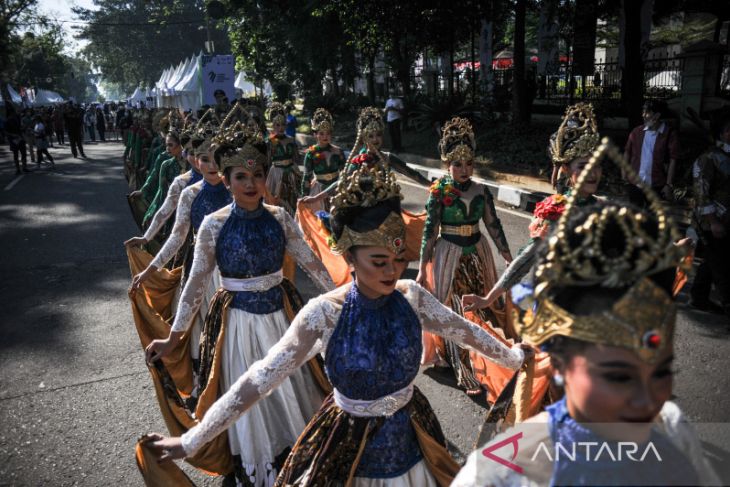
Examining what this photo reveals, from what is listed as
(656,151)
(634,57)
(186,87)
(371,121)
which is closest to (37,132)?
(186,87)

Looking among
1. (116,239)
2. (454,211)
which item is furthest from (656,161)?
(116,239)

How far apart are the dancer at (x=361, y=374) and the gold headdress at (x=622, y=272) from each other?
1.09 metres

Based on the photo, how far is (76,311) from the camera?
7.46 m

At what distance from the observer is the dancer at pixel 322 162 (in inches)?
331

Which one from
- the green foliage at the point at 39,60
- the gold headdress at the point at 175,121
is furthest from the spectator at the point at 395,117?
the green foliage at the point at 39,60

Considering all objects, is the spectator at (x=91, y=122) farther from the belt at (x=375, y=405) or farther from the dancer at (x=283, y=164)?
the belt at (x=375, y=405)

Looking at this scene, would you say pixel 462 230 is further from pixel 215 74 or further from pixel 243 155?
pixel 215 74

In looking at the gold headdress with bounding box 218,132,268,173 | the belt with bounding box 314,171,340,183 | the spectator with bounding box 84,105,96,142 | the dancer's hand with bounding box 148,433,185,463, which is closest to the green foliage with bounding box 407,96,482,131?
the belt with bounding box 314,171,340,183

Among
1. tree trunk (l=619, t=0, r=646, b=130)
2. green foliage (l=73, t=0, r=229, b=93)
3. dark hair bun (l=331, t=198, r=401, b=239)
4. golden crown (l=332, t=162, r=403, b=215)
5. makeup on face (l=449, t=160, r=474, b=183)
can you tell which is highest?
green foliage (l=73, t=0, r=229, b=93)

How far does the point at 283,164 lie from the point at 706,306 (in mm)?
6330

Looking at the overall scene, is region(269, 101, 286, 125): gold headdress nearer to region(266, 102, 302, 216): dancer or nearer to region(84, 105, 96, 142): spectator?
region(266, 102, 302, 216): dancer

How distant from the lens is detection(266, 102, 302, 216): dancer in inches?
384

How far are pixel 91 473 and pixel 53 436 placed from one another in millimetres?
732

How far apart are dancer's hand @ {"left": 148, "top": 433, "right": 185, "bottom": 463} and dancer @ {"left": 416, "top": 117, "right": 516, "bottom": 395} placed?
2938mm
